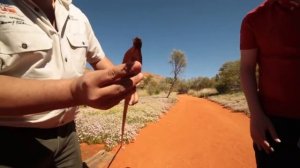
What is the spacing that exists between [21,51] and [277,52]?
5.50ft

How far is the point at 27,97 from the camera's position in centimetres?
107

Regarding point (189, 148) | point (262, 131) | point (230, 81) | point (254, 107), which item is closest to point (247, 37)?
point (254, 107)

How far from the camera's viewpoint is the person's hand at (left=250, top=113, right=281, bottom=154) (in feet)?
6.35

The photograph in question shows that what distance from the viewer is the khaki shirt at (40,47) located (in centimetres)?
150

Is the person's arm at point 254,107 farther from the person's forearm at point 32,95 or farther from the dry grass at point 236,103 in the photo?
the dry grass at point 236,103

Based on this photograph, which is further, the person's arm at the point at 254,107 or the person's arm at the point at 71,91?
the person's arm at the point at 254,107

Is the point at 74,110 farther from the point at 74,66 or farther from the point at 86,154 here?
the point at 86,154

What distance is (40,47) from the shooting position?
1642mm

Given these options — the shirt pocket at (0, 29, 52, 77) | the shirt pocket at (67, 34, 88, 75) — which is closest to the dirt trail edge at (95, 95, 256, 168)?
the shirt pocket at (67, 34, 88, 75)

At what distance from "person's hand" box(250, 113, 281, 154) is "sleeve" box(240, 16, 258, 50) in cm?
53

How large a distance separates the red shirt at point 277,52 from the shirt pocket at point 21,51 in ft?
4.87

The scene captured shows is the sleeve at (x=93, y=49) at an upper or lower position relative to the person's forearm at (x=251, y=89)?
upper

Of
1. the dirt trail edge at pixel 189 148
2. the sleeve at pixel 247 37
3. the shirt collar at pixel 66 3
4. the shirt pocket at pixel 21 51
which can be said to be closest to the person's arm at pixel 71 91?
the shirt pocket at pixel 21 51

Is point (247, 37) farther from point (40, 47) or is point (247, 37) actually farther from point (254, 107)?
point (40, 47)
